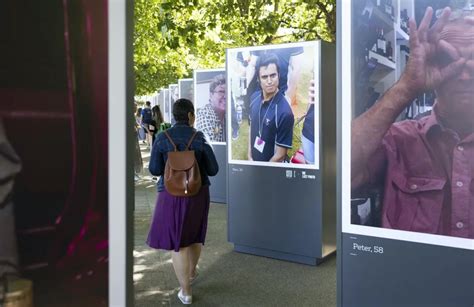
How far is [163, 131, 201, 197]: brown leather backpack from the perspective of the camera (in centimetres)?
478

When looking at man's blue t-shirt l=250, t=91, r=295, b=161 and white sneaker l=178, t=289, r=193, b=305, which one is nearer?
white sneaker l=178, t=289, r=193, b=305

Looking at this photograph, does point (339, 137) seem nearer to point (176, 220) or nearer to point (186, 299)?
point (176, 220)

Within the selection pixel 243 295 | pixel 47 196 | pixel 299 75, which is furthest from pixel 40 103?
pixel 299 75

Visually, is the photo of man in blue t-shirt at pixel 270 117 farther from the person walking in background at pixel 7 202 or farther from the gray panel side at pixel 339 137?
Result: the person walking in background at pixel 7 202

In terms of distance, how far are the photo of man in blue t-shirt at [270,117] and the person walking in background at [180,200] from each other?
1.70 m

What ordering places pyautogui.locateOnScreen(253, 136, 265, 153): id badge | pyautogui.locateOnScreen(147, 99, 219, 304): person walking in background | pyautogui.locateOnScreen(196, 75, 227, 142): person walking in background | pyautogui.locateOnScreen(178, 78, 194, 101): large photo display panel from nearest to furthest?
pyautogui.locateOnScreen(147, 99, 219, 304): person walking in background → pyautogui.locateOnScreen(253, 136, 265, 153): id badge → pyautogui.locateOnScreen(196, 75, 227, 142): person walking in background → pyautogui.locateOnScreen(178, 78, 194, 101): large photo display panel

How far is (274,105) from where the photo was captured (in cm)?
658

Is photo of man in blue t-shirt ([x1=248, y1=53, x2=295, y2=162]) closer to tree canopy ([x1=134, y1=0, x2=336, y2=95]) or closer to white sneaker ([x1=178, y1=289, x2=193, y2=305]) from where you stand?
tree canopy ([x1=134, y1=0, x2=336, y2=95])

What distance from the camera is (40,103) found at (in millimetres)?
1131

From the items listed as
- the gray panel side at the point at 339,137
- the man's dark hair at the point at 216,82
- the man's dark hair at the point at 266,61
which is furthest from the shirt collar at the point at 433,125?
the man's dark hair at the point at 216,82

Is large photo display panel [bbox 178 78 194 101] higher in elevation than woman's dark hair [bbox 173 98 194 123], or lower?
higher

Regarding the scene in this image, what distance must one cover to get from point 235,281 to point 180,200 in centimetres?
150

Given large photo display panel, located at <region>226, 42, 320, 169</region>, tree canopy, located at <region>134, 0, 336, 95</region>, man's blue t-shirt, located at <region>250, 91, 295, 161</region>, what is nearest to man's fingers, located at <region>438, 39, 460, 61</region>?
large photo display panel, located at <region>226, 42, 320, 169</region>

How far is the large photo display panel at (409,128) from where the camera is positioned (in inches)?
109
